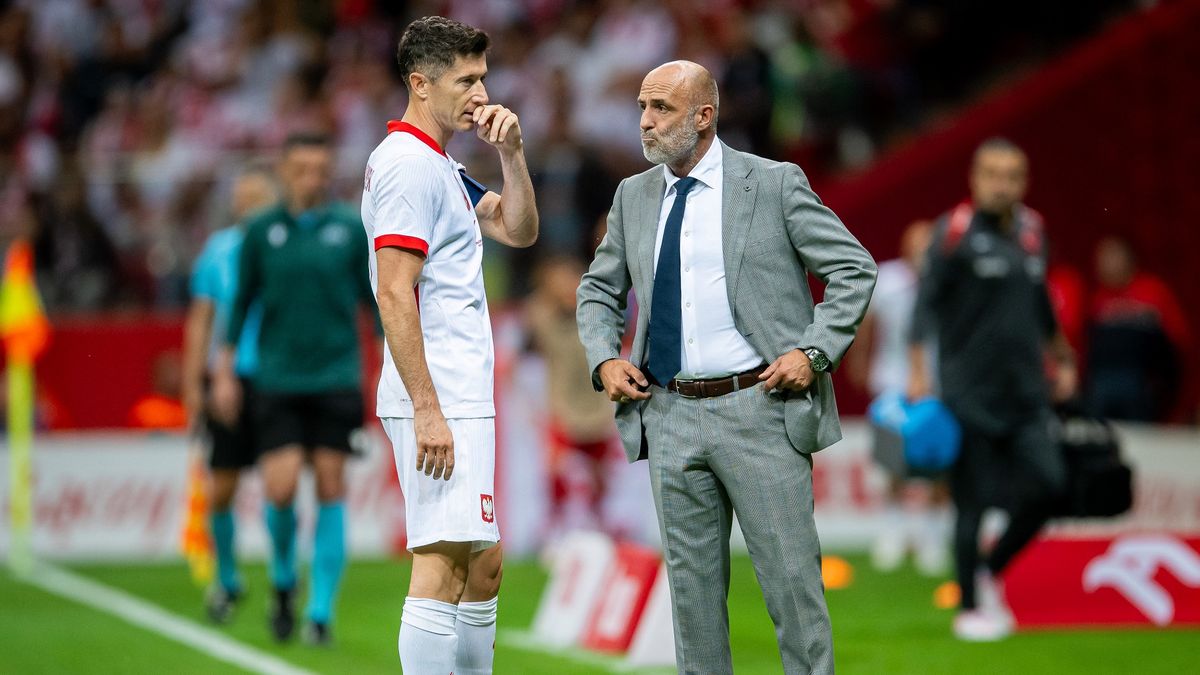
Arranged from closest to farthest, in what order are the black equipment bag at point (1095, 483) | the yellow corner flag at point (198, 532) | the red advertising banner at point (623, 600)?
the red advertising banner at point (623, 600) → the black equipment bag at point (1095, 483) → the yellow corner flag at point (198, 532)

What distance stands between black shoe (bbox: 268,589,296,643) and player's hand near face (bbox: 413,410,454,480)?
→ 4.13 metres

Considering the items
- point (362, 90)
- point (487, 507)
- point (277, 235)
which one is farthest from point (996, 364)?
point (362, 90)

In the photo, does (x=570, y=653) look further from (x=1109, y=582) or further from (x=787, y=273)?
(x=787, y=273)

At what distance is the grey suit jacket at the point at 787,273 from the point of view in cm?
594

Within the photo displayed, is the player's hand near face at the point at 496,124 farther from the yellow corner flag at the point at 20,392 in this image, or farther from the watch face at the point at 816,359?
the yellow corner flag at the point at 20,392

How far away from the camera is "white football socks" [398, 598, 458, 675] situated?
19.2 feet

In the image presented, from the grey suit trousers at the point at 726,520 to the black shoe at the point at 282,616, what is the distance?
3914mm

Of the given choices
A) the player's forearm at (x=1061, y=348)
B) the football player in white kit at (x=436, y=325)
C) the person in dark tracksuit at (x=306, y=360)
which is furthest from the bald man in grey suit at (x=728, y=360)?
the player's forearm at (x=1061, y=348)

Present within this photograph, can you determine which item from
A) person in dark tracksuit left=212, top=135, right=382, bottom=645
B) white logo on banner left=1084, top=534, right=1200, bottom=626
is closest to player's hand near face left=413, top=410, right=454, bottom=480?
person in dark tracksuit left=212, top=135, right=382, bottom=645

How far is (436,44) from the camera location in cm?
586

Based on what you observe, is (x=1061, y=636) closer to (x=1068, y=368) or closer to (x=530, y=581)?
(x=1068, y=368)

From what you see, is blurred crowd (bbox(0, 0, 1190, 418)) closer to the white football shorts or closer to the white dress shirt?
the white dress shirt

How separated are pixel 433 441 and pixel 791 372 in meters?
1.18

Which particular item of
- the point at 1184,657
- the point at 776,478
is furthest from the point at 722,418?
the point at 1184,657
